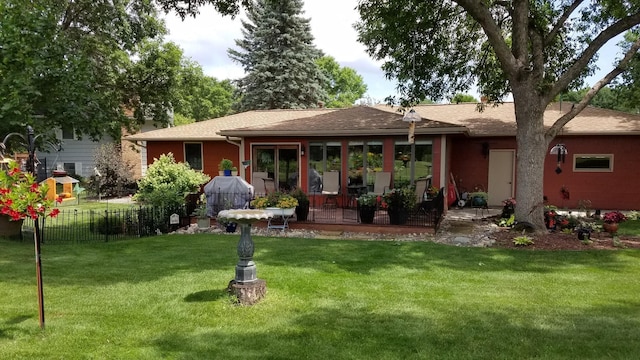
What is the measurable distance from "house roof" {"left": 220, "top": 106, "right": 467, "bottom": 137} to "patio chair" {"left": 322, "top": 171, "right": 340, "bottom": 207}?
130 cm

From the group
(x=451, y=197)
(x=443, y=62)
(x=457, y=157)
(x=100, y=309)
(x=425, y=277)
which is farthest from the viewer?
(x=457, y=157)

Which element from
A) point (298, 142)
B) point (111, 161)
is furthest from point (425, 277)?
point (111, 161)

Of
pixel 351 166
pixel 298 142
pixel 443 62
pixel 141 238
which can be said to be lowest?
pixel 141 238

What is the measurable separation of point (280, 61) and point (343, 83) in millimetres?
24464

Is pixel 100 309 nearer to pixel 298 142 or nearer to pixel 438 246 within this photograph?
pixel 438 246

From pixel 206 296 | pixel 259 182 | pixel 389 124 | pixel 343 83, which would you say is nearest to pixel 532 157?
pixel 389 124

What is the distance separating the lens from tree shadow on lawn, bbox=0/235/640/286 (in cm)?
634

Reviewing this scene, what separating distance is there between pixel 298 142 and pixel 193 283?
7868mm

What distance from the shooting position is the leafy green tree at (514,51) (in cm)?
919

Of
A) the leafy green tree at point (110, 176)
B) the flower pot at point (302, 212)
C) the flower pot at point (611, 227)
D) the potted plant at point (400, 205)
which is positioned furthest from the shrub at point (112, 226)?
the flower pot at point (611, 227)

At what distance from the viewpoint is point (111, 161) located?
61.1ft

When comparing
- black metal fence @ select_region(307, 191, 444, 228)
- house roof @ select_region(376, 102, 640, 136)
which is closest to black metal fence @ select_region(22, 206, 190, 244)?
black metal fence @ select_region(307, 191, 444, 228)

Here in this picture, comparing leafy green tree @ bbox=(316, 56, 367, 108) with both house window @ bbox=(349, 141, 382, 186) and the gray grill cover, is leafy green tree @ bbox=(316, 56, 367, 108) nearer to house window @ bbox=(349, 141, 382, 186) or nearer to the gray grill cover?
house window @ bbox=(349, 141, 382, 186)

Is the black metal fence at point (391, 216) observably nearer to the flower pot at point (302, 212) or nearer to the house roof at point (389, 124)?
the flower pot at point (302, 212)
